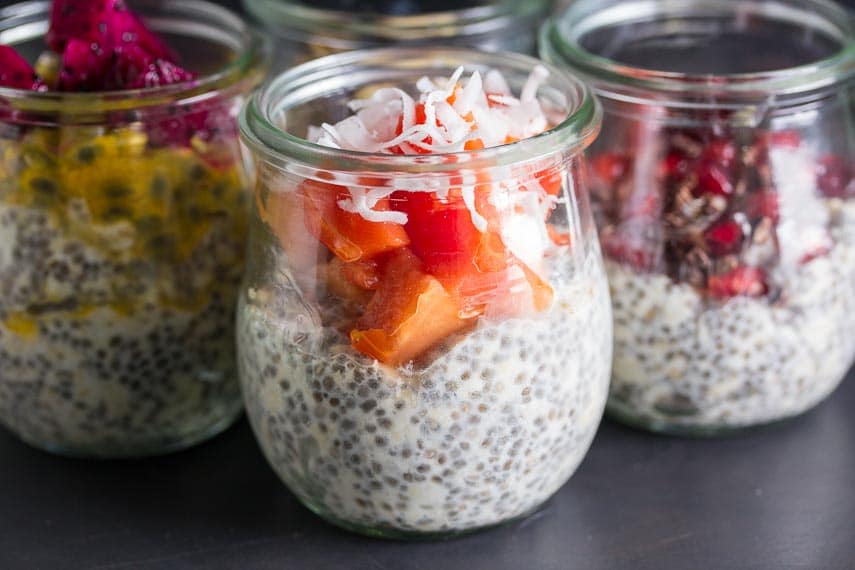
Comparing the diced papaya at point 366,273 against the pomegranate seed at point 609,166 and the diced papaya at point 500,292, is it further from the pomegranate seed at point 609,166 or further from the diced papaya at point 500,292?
the pomegranate seed at point 609,166

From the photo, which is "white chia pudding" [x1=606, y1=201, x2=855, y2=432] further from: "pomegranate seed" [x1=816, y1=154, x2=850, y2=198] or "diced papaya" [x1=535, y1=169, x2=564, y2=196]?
"diced papaya" [x1=535, y1=169, x2=564, y2=196]

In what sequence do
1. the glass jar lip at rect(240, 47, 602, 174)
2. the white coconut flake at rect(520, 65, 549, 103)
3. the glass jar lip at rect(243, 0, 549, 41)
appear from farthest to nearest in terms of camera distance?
the glass jar lip at rect(243, 0, 549, 41)
the white coconut flake at rect(520, 65, 549, 103)
the glass jar lip at rect(240, 47, 602, 174)

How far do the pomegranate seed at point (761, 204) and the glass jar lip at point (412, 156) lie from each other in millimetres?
163

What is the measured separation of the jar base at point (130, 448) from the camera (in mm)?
950

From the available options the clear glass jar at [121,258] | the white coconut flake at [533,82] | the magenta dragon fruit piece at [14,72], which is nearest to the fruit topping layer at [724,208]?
the white coconut flake at [533,82]

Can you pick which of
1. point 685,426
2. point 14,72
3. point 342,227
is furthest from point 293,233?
point 685,426

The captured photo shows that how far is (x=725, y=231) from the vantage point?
0.88 meters

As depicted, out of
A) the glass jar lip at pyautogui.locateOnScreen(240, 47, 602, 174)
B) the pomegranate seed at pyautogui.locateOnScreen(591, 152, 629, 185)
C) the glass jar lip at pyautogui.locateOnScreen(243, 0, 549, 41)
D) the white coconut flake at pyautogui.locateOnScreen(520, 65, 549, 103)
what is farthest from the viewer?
the glass jar lip at pyautogui.locateOnScreen(243, 0, 549, 41)

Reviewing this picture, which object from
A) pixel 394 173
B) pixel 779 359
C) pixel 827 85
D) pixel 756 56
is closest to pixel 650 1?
pixel 756 56

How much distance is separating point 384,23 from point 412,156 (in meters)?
0.39

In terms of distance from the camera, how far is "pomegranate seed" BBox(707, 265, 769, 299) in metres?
0.88

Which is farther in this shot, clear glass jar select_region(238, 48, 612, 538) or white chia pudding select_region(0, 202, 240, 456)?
white chia pudding select_region(0, 202, 240, 456)

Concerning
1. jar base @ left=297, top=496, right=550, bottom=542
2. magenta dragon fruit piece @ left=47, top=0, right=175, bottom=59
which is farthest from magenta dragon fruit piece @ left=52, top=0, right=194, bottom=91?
jar base @ left=297, top=496, right=550, bottom=542

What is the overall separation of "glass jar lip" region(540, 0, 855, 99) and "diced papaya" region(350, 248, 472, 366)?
0.27 metres
